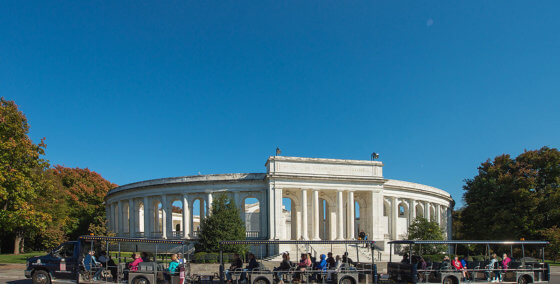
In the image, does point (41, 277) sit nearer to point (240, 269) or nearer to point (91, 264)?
point (91, 264)

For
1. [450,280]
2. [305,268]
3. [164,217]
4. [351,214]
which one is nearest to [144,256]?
[305,268]

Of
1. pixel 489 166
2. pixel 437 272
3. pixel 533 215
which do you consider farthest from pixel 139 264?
pixel 489 166

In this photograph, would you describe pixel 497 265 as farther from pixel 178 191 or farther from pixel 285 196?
pixel 178 191

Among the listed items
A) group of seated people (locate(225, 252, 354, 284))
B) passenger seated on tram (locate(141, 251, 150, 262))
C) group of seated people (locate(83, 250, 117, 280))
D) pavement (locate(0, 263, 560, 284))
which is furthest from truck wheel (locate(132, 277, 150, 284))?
pavement (locate(0, 263, 560, 284))

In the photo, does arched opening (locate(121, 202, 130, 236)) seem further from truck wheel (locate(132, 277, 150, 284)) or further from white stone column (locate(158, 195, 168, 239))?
truck wheel (locate(132, 277, 150, 284))

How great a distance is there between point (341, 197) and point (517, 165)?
→ 70.4 feet

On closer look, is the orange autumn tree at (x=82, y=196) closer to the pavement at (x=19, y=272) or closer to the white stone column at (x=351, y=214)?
the pavement at (x=19, y=272)

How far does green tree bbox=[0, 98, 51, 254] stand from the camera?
32812 millimetres

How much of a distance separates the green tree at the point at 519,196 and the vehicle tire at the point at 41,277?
4476 centimetres

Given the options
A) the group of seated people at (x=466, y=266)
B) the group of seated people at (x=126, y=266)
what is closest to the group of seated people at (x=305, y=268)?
the group of seated people at (x=466, y=266)

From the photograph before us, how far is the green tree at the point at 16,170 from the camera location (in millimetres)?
32812

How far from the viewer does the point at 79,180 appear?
70.1 meters

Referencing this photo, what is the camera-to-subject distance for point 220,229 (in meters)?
37.8

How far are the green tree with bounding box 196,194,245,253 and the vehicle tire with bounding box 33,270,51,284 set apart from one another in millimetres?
16341
